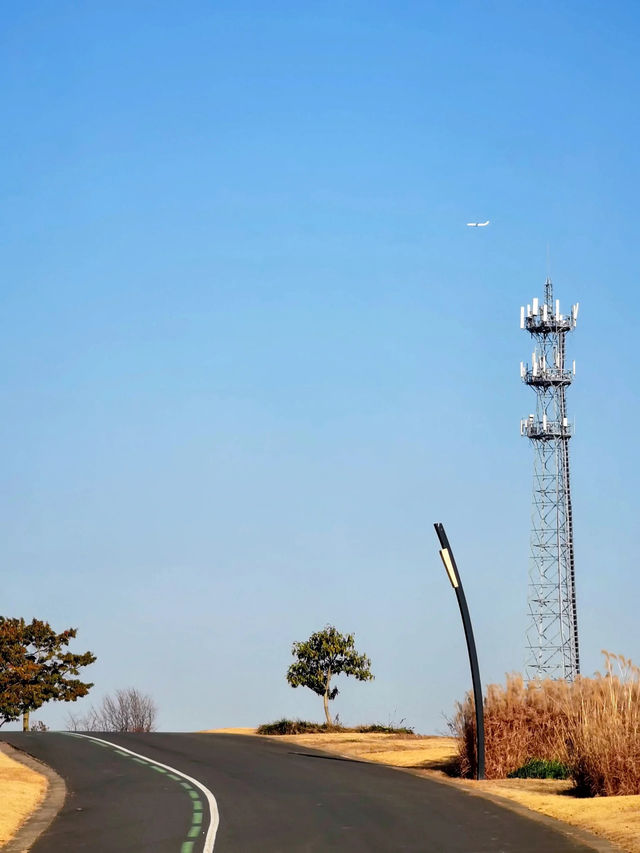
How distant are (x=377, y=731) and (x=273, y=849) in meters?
27.6

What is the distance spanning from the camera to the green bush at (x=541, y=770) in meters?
26.9

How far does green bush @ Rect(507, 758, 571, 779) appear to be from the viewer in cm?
2686

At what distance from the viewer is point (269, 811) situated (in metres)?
21.8

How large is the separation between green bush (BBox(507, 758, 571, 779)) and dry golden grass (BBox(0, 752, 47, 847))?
10.0 metres

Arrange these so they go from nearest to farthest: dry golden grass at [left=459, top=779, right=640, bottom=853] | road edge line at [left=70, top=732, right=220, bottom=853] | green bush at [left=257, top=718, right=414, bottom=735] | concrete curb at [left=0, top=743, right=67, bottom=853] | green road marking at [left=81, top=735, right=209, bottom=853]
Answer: green road marking at [left=81, top=735, right=209, bottom=853] → road edge line at [left=70, top=732, right=220, bottom=853] → concrete curb at [left=0, top=743, right=67, bottom=853] → dry golden grass at [left=459, top=779, right=640, bottom=853] → green bush at [left=257, top=718, right=414, bottom=735]

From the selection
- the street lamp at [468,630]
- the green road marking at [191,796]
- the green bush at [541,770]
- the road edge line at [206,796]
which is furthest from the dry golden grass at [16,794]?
the green bush at [541,770]

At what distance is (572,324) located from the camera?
7100cm

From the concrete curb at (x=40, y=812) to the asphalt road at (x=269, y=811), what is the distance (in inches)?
8.1

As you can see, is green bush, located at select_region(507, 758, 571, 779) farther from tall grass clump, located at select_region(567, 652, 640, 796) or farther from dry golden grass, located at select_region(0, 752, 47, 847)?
dry golden grass, located at select_region(0, 752, 47, 847)

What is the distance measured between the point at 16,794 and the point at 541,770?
10.9 meters

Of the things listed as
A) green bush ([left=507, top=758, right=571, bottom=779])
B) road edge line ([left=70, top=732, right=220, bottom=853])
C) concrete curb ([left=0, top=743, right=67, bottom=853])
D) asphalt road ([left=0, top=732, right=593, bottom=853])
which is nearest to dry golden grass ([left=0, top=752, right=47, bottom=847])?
concrete curb ([left=0, top=743, right=67, bottom=853])

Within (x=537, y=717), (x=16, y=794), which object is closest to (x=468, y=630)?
Result: (x=537, y=717)

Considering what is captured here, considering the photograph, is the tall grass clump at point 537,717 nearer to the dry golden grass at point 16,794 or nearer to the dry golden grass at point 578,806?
the dry golden grass at point 578,806

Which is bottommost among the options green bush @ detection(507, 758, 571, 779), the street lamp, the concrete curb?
the concrete curb
